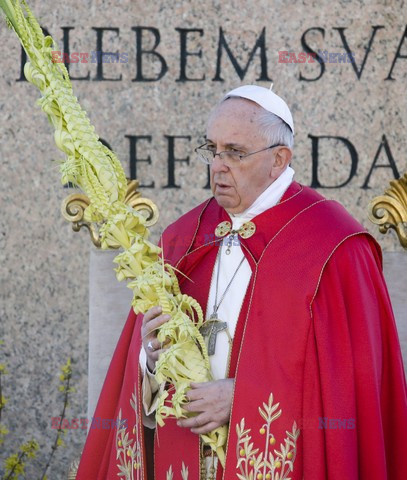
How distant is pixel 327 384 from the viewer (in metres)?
3.55

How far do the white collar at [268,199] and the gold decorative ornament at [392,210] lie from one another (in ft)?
2.61

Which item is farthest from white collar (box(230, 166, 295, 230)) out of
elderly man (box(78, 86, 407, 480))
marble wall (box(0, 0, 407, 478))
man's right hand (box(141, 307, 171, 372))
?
marble wall (box(0, 0, 407, 478))

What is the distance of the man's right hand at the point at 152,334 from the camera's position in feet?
11.7

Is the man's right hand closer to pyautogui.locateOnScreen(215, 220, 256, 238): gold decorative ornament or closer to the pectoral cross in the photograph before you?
the pectoral cross

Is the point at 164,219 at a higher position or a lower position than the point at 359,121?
lower

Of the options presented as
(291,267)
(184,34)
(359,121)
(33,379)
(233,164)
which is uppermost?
(184,34)

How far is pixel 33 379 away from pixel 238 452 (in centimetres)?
188

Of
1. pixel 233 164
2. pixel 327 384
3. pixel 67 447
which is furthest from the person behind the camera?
pixel 67 447

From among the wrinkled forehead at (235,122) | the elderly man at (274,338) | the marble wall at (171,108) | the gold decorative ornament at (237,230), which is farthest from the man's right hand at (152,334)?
the marble wall at (171,108)

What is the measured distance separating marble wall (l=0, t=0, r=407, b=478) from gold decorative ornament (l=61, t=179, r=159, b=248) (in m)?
0.48

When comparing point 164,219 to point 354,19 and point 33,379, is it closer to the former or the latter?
point 33,379

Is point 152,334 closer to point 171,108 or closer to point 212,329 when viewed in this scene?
point 212,329

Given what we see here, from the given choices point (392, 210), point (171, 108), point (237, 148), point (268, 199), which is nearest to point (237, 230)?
point (268, 199)

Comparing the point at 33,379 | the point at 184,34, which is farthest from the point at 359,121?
the point at 33,379
